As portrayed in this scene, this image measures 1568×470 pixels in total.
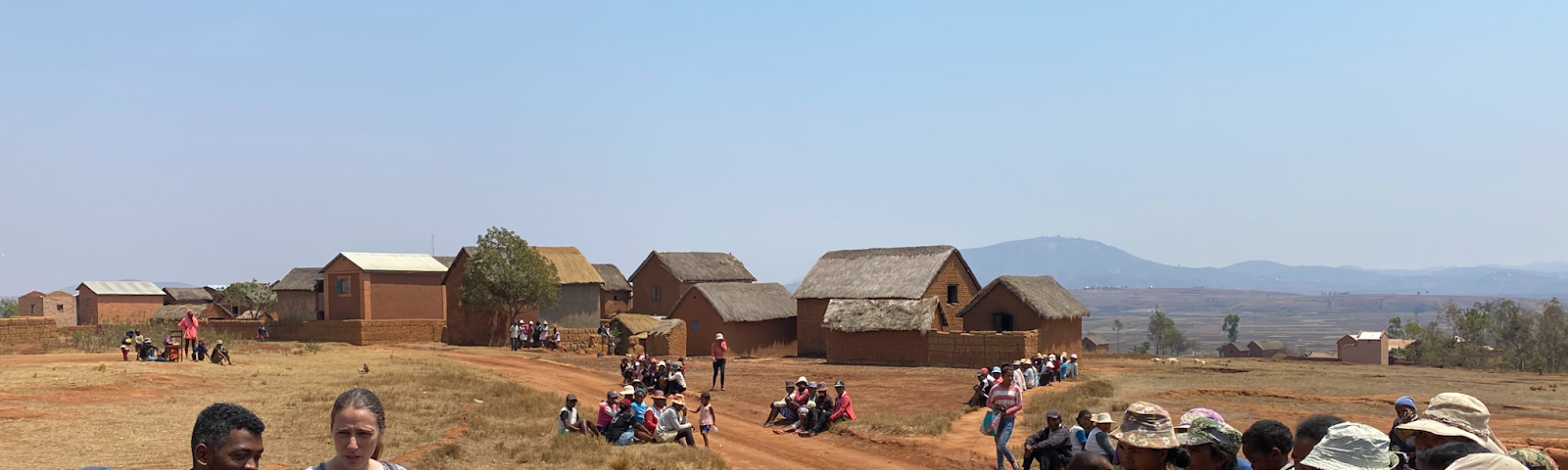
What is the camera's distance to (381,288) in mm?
43469

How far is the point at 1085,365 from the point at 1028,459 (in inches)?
1138

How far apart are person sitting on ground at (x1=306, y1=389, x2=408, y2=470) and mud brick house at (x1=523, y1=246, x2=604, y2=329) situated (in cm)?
4169

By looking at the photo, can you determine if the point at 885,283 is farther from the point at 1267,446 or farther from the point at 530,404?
the point at 1267,446

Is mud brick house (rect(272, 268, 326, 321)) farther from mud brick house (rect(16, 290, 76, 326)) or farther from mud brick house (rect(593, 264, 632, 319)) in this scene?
mud brick house (rect(16, 290, 76, 326))

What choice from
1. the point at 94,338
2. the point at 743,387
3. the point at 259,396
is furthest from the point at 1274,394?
the point at 94,338

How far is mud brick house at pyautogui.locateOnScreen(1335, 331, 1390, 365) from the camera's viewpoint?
198 feet

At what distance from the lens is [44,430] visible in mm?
13828

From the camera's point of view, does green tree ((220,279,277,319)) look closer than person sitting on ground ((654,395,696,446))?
No

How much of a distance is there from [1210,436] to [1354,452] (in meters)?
0.85

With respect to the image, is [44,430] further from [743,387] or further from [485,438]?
[743,387]

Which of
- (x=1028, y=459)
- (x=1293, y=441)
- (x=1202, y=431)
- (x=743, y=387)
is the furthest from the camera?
(x=743, y=387)

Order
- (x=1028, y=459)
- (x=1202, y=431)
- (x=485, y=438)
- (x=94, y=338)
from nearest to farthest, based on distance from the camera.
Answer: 1. (x=1202, y=431)
2. (x=1028, y=459)
3. (x=485, y=438)
4. (x=94, y=338)

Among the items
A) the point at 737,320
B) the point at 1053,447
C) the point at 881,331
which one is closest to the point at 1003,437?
the point at 1053,447

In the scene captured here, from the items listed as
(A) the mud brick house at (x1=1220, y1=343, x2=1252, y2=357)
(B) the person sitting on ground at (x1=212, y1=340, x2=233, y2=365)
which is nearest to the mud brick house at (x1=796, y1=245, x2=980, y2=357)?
(B) the person sitting on ground at (x1=212, y1=340, x2=233, y2=365)
